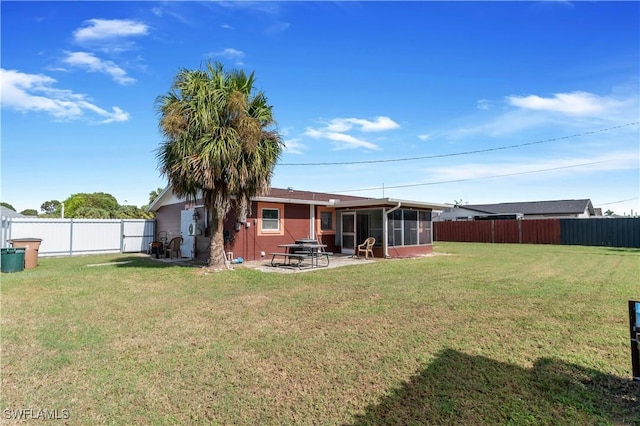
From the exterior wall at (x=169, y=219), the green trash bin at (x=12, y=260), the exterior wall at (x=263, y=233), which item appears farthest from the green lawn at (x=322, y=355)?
the exterior wall at (x=169, y=219)

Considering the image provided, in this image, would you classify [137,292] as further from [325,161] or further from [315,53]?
[325,161]

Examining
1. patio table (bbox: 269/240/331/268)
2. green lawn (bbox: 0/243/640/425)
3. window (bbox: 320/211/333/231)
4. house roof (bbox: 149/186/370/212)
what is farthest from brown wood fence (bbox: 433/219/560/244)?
green lawn (bbox: 0/243/640/425)

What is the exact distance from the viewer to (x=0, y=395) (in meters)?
3.01

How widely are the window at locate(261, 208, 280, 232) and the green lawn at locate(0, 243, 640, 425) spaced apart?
6.12 metres

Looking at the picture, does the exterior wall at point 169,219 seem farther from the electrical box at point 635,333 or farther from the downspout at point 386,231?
the electrical box at point 635,333

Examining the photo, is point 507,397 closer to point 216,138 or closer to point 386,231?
point 216,138

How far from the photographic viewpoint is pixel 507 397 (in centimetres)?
297

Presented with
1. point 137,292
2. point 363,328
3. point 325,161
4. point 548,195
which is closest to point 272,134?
point 137,292

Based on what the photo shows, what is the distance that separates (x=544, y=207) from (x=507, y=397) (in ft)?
114

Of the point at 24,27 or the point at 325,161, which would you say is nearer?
the point at 24,27

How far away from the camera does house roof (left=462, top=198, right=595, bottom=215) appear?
29953mm

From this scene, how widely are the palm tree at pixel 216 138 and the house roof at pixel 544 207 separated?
96.2 ft

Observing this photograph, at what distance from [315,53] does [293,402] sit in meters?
11.7

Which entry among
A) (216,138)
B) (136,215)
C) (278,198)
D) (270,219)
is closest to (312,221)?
(270,219)
